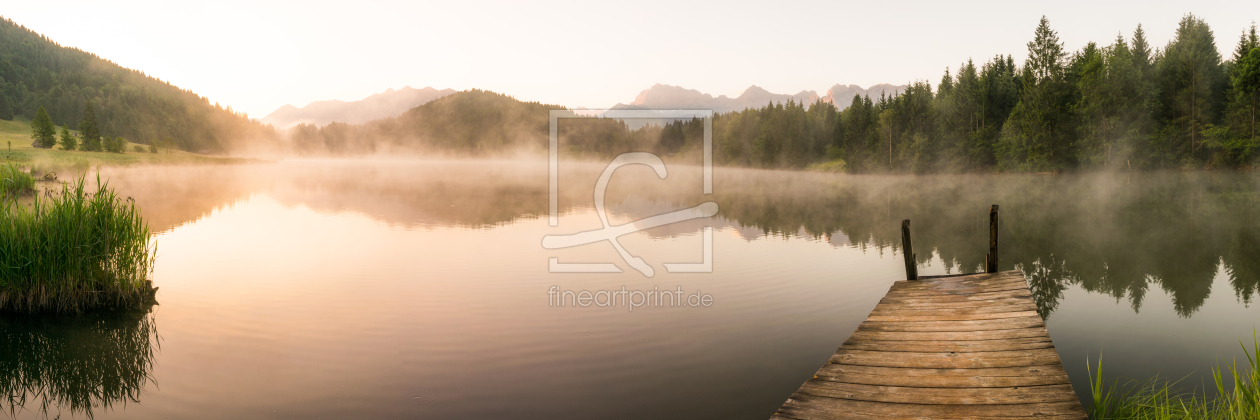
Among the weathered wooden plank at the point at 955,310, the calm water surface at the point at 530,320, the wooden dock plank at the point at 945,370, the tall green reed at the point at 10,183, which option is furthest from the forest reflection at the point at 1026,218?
the wooden dock plank at the point at 945,370

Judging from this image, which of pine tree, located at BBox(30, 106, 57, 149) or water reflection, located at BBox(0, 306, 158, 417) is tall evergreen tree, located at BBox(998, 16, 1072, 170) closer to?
water reflection, located at BBox(0, 306, 158, 417)

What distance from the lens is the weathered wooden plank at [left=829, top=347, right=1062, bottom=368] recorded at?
8133 mm

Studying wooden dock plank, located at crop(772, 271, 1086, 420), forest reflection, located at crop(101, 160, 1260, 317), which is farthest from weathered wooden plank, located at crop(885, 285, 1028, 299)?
forest reflection, located at crop(101, 160, 1260, 317)

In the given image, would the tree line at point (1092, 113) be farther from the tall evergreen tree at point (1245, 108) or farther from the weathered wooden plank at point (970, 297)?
the weathered wooden plank at point (970, 297)

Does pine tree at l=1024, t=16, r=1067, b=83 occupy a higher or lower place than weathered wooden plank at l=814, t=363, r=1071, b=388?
higher

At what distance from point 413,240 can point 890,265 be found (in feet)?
66.7

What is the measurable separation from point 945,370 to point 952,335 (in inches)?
79.5

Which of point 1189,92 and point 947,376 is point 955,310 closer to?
point 947,376

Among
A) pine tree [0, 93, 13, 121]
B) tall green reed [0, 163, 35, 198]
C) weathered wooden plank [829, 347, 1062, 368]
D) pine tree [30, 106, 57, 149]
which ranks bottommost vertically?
weathered wooden plank [829, 347, 1062, 368]

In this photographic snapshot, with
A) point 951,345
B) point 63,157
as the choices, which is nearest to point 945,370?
point 951,345

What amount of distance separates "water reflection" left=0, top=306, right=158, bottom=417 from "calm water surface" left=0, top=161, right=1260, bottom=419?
53 millimetres

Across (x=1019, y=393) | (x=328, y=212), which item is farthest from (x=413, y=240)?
(x=1019, y=393)

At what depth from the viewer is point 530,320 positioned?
47.9ft

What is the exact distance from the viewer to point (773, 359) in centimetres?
1193
